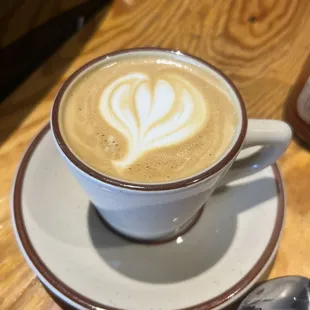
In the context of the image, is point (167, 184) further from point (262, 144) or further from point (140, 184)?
point (262, 144)

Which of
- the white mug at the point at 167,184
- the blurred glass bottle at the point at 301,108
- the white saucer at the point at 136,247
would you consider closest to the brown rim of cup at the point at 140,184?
the white mug at the point at 167,184

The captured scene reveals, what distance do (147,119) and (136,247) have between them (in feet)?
0.50

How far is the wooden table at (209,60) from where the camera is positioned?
563 mm

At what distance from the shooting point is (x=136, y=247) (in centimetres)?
55

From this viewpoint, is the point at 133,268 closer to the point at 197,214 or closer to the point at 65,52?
the point at 197,214

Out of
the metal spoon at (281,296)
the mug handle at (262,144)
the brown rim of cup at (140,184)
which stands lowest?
the metal spoon at (281,296)

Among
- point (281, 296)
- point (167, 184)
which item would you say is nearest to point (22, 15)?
point (167, 184)

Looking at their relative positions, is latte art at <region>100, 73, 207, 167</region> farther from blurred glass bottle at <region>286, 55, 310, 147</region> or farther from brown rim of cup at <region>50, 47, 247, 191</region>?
blurred glass bottle at <region>286, 55, 310, 147</region>

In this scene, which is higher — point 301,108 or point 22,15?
point 22,15

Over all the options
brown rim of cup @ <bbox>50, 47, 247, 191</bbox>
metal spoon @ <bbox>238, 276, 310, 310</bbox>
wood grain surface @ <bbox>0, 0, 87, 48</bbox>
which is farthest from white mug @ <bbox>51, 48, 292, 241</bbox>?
wood grain surface @ <bbox>0, 0, 87, 48</bbox>

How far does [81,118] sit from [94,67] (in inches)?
3.1

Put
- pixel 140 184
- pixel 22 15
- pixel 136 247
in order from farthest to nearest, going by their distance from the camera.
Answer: pixel 22 15 → pixel 136 247 → pixel 140 184

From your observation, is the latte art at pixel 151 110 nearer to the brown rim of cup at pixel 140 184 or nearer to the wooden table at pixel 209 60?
the brown rim of cup at pixel 140 184

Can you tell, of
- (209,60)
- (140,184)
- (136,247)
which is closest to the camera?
(140,184)
